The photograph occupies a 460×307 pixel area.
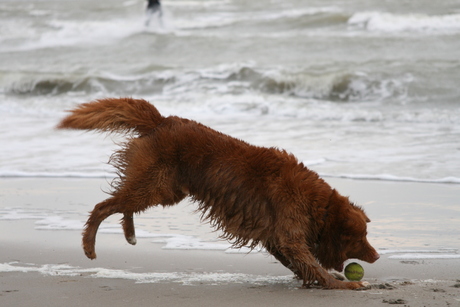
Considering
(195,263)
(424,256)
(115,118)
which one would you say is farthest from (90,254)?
(424,256)

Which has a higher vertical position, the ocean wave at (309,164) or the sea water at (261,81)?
the sea water at (261,81)

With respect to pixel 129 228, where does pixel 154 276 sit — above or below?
below

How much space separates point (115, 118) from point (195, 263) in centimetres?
114

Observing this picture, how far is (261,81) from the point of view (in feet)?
45.5

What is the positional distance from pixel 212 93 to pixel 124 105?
8.89 metres

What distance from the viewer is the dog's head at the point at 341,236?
3861mm

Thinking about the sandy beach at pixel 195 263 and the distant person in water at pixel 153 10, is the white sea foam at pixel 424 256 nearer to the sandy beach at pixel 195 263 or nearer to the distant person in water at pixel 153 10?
the sandy beach at pixel 195 263

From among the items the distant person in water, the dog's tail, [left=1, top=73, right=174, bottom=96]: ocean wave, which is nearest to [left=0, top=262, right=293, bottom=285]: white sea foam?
the dog's tail

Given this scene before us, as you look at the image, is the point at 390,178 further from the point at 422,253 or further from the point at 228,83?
the point at 228,83

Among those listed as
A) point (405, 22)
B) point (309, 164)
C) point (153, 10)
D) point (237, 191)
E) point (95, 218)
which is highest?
point (153, 10)

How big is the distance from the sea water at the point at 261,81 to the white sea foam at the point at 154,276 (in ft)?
2.21

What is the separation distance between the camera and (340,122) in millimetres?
10133

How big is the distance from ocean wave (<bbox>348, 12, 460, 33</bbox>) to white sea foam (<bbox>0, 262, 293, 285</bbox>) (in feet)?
51.3

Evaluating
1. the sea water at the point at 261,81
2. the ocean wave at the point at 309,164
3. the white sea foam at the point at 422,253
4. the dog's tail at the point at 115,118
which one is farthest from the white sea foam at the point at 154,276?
the ocean wave at the point at 309,164
